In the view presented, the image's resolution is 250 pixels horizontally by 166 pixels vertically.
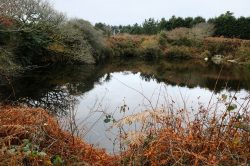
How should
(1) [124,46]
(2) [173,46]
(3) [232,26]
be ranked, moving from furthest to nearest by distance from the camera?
(3) [232,26]
(2) [173,46]
(1) [124,46]

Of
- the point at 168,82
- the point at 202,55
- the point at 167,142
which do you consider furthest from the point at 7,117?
the point at 202,55

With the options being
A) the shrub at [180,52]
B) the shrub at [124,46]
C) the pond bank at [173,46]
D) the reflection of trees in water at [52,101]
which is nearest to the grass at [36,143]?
the reflection of trees in water at [52,101]

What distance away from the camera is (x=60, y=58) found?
39438 millimetres

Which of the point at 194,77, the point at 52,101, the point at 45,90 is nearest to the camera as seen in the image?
the point at 52,101

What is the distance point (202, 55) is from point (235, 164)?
61.3 m

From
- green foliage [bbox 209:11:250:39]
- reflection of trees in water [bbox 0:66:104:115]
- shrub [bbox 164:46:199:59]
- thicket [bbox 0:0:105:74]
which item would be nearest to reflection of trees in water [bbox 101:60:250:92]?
reflection of trees in water [bbox 0:66:104:115]

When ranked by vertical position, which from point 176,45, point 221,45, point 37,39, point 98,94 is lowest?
point 98,94

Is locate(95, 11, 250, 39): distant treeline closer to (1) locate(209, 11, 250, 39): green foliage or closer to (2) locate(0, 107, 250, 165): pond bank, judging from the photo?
(1) locate(209, 11, 250, 39): green foliage

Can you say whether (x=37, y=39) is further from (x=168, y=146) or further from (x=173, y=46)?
(x=173, y=46)

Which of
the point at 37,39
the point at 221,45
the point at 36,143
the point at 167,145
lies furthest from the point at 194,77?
the point at 221,45

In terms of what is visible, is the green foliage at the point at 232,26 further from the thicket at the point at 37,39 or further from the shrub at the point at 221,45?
the thicket at the point at 37,39

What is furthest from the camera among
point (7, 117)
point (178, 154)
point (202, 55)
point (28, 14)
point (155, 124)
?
point (202, 55)

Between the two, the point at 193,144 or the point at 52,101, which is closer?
the point at 193,144

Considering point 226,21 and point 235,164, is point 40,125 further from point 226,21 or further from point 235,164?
point 226,21
